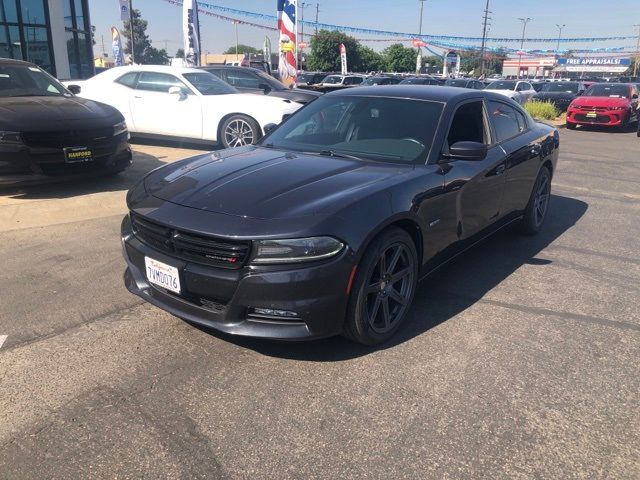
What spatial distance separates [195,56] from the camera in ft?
65.5

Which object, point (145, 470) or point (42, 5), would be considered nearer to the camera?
point (145, 470)

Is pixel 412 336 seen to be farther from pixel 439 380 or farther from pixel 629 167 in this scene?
pixel 629 167

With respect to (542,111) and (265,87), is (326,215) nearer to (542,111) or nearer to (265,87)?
(265,87)

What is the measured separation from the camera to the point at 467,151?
12.4 feet

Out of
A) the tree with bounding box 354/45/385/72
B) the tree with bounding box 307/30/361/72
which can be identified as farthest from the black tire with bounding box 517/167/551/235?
the tree with bounding box 354/45/385/72

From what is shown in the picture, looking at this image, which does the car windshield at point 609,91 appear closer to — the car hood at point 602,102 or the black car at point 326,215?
the car hood at point 602,102

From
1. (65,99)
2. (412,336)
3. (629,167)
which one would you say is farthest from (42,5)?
(412,336)

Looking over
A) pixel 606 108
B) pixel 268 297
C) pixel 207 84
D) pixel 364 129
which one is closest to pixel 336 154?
pixel 364 129

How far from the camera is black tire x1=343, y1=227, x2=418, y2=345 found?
302cm

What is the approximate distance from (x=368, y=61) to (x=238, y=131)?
62.4 meters

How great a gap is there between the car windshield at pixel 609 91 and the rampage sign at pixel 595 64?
11392 cm

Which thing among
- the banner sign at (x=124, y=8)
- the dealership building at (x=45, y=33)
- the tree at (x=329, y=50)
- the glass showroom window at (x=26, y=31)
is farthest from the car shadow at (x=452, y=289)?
the tree at (x=329, y=50)

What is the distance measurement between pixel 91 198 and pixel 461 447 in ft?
17.8

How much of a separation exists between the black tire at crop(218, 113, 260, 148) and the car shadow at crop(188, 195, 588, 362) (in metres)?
5.11
